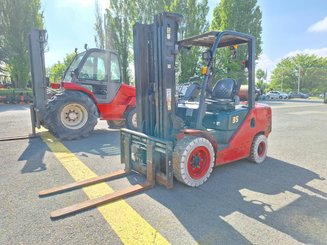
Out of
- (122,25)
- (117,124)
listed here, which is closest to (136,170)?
(117,124)

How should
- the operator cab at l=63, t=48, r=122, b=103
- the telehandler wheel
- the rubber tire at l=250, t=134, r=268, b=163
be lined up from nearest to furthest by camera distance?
the telehandler wheel
the rubber tire at l=250, t=134, r=268, b=163
the operator cab at l=63, t=48, r=122, b=103

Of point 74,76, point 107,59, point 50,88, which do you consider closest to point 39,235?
point 74,76

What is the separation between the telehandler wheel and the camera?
356 cm

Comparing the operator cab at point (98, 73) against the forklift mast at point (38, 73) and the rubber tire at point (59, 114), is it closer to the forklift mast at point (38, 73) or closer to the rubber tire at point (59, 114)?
the rubber tire at point (59, 114)

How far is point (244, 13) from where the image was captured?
93.9 ft

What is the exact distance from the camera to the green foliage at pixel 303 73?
59031 mm

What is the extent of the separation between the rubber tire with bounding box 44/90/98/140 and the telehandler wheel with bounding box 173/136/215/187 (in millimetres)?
4235

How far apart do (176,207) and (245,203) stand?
932 mm

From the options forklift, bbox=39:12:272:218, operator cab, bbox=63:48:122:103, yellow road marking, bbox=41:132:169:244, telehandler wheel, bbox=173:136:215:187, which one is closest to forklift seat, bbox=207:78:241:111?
forklift, bbox=39:12:272:218

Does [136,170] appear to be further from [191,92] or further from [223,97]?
[223,97]

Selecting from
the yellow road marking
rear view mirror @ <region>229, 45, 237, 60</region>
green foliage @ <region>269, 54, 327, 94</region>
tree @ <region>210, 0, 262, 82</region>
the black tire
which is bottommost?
the yellow road marking

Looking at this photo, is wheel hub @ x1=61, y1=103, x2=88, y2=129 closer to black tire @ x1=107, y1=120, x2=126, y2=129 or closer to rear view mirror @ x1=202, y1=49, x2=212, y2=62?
black tire @ x1=107, y1=120, x2=126, y2=129

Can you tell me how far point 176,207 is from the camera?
312 cm

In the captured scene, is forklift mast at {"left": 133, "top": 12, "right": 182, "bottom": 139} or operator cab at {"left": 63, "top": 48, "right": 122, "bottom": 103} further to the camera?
operator cab at {"left": 63, "top": 48, "right": 122, "bottom": 103}
